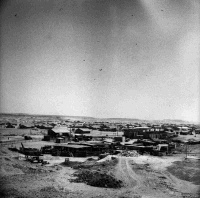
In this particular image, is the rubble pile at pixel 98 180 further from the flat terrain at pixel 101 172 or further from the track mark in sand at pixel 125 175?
the track mark in sand at pixel 125 175

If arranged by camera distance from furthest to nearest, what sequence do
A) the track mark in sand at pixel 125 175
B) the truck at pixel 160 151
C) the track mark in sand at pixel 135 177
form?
the truck at pixel 160 151
the track mark in sand at pixel 125 175
the track mark in sand at pixel 135 177

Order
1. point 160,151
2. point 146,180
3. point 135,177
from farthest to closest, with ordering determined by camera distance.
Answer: point 160,151 → point 135,177 → point 146,180

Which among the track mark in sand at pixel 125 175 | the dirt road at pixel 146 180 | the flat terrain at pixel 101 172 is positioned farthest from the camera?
the track mark in sand at pixel 125 175

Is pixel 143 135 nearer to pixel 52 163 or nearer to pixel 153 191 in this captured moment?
pixel 52 163

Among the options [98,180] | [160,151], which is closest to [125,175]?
[98,180]

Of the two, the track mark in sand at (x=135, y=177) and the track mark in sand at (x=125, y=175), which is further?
the track mark in sand at (x=125, y=175)

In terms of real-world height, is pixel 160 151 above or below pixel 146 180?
above

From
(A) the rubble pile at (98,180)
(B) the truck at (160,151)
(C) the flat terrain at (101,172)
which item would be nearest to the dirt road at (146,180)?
(C) the flat terrain at (101,172)

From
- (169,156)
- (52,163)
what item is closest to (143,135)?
(169,156)

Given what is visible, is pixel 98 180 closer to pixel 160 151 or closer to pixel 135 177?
pixel 135 177
